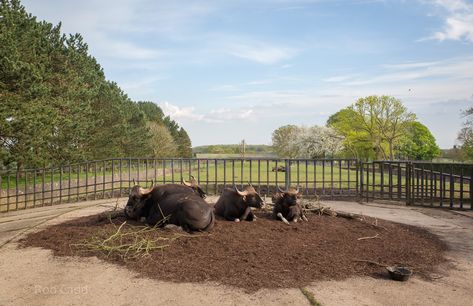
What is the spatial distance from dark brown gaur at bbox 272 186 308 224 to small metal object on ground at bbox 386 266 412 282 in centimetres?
392

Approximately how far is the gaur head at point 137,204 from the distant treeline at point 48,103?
31.9 ft

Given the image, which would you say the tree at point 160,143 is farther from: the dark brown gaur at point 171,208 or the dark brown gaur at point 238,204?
→ the dark brown gaur at point 171,208

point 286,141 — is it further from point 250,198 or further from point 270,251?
point 270,251

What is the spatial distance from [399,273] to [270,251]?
2.24 meters

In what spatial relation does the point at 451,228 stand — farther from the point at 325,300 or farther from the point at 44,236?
the point at 44,236

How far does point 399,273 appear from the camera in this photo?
5.90 metres

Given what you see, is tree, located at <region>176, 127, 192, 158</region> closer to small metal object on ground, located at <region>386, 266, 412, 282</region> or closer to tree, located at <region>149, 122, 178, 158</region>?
tree, located at <region>149, 122, 178, 158</region>

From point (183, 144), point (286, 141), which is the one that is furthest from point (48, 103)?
point (183, 144)

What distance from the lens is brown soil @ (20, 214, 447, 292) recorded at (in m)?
6.05

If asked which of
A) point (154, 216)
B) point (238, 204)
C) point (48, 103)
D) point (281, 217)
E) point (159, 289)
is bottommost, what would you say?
point (159, 289)

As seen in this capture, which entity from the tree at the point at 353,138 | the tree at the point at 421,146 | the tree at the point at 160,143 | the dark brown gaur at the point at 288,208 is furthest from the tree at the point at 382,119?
the dark brown gaur at the point at 288,208

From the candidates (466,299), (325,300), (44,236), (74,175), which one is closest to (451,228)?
(466,299)

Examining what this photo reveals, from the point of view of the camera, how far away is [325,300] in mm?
5098

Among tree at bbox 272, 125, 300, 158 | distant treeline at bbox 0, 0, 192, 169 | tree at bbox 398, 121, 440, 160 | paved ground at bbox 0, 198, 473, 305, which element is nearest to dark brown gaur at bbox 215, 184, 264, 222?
paved ground at bbox 0, 198, 473, 305
